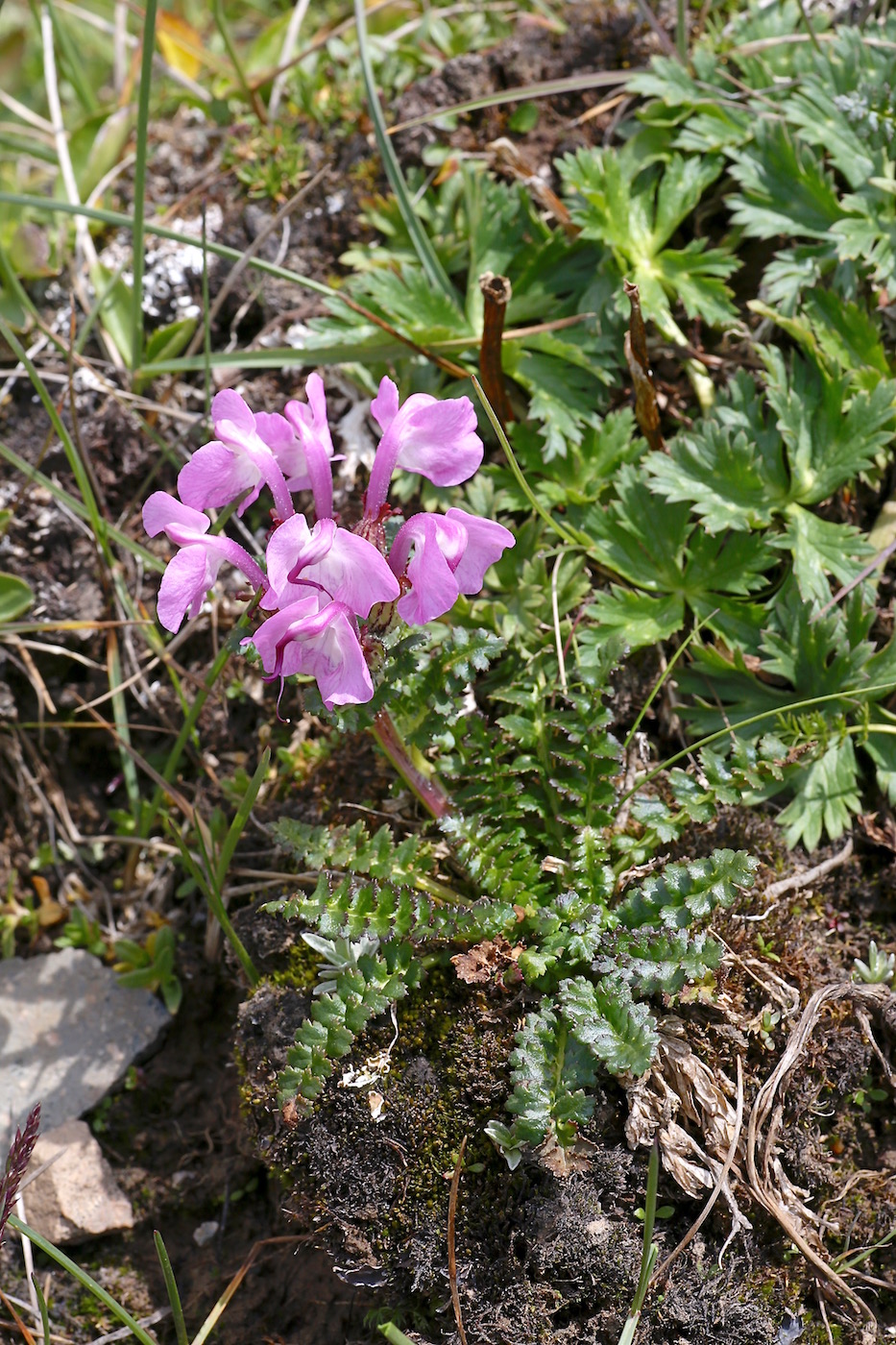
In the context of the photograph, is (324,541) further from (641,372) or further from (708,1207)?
(708,1207)

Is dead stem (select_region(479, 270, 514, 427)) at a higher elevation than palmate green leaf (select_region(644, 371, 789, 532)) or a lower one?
higher

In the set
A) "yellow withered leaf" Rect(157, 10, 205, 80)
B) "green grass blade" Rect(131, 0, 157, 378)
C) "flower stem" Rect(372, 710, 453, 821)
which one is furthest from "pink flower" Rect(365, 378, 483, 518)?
"yellow withered leaf" Rect(157, 10, 205, 80)

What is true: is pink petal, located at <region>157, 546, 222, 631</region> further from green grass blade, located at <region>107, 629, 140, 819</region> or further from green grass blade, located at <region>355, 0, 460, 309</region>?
green grass blade, located at <region>355, 0, 460, 309</region>

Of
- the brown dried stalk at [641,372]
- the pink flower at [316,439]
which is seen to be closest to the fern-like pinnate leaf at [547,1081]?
the pink flower at [316,439]

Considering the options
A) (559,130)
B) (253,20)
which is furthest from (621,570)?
(253,20)

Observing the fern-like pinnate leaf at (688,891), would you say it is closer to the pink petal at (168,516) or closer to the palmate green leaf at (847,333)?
the pink petal at (168,516)

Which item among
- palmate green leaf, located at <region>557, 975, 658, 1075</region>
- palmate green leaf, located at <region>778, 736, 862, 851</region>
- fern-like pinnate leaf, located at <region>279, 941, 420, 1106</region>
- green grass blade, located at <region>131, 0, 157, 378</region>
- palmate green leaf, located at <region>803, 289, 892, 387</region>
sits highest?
green grass blade, located at <region>131, 0, 157, 378</region>

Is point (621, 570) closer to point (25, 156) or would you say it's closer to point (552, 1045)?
point (552, 1045)
